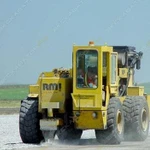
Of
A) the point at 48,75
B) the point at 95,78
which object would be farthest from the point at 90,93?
the point at 48,75

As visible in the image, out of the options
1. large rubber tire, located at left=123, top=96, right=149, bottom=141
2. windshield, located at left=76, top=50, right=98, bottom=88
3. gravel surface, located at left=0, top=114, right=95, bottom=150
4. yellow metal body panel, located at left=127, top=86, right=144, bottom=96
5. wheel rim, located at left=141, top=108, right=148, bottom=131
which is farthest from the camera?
yellow metal body panel, located at left=127, top=86, right=144, bottom=96

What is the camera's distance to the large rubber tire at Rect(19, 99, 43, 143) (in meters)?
23.9

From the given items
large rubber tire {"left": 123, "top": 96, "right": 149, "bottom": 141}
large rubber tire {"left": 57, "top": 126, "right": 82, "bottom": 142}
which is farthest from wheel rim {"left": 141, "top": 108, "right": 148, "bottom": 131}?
large rubber tire {"left": 57, "top": 126, "right": 82, "bottom": 142}

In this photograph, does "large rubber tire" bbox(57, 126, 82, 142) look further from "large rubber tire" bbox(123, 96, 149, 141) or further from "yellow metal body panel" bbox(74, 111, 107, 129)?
"large rubber tire" bbox(123, 96, 149, 141)

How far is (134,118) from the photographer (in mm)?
24734

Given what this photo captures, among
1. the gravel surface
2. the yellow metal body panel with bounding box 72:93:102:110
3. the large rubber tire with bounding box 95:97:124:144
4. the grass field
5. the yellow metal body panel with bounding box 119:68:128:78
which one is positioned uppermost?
the yellow metal body panel with bounding box 119:68:128:78

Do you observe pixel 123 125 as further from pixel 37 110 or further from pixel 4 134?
pixel 4 134

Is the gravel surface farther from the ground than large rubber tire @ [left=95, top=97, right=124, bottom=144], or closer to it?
closer to it

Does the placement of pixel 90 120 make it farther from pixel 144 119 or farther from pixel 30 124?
pixel 144 119

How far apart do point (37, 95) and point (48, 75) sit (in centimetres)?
92

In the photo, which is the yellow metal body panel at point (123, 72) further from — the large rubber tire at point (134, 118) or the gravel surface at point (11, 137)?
the gravel surface at point (11, 137)

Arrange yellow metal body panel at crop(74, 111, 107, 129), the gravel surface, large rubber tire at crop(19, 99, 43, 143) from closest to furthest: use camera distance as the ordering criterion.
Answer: the gravel surface → yellow metal body panel at crop(74, 111, 107, 129) → large rubber tire at crop(19, 99, 43, 143)

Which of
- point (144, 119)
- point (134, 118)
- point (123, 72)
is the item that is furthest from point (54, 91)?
point (144, 119)

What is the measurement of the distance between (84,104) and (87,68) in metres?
1.13
